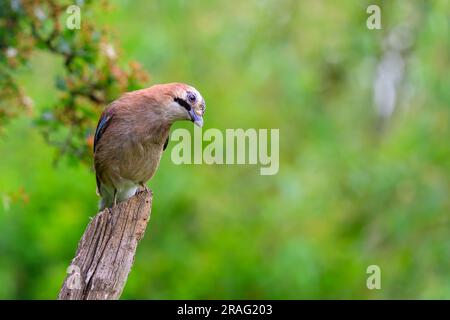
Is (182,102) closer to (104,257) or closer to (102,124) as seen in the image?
(102,124)

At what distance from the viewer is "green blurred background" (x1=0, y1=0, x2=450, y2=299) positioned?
13.8 m

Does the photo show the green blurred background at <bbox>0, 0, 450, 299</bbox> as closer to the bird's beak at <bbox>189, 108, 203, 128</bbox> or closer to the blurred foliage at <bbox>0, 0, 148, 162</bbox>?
the blurred foliage at <bbox>0, 0, 148, 162</bbox>

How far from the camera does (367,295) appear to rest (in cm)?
1464

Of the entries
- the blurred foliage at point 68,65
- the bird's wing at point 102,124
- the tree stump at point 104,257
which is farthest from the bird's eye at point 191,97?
the tree stump at point 104,257

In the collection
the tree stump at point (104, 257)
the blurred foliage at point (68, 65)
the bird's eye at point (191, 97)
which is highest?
the blurred foliage at point (68, 65)

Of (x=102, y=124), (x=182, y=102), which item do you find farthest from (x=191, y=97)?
(x=102, y=124)

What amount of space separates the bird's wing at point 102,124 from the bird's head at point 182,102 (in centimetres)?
48

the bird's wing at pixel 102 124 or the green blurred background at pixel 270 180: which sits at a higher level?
the green blurred background at pixel 270 180

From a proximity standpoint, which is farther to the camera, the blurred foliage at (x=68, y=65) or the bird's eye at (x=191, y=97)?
the blurred foliage at (x=68, y=65)

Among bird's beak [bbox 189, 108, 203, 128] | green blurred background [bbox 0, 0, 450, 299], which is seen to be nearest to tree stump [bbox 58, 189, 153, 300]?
bird's beak [bbox 189, 108, 203, 128]

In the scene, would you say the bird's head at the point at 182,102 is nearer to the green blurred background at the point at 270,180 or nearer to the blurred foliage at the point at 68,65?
the blurred foliage at the point at 68,65

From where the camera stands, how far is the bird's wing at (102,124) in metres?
7.84

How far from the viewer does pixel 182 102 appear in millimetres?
7352

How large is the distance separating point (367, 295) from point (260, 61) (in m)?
4.19
